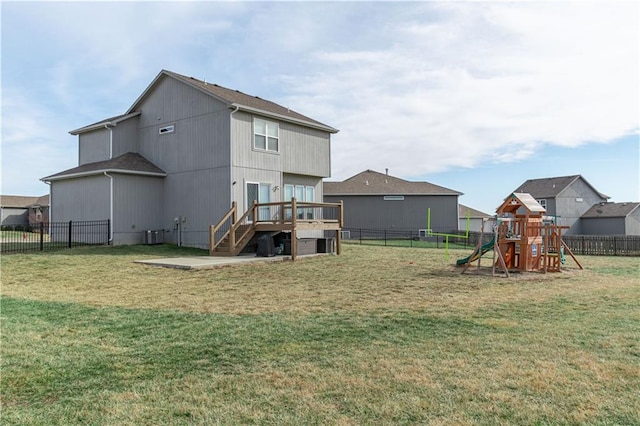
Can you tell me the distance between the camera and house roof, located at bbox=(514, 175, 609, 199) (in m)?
41.6

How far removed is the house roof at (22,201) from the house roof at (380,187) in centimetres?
3300

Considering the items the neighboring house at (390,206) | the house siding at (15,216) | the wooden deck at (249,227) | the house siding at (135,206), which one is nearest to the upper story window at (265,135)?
the wooden deck at (249,227)

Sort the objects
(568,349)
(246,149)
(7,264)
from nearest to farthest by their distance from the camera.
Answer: (568,349) → (7,264) → (246,149)

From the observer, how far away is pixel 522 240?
1322 centimetres

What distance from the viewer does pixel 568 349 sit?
16.6ft

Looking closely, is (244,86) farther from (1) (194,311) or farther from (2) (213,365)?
(2) (213,365)

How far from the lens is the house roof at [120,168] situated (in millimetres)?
18672

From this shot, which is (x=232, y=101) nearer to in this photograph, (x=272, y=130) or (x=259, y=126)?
(x=259, y=126)

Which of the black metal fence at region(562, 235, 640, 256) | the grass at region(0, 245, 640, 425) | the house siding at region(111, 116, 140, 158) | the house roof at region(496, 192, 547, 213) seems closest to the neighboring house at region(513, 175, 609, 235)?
the black metal fence at region(562, 235, 640, 256)

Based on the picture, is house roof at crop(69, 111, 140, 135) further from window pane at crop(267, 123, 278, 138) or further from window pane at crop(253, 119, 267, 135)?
window pane at crop(267, 123, 278, 138)

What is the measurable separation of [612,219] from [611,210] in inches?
49.5

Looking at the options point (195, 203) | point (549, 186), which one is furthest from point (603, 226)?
point (195, 203)

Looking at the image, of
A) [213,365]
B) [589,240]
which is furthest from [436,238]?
[213,365]

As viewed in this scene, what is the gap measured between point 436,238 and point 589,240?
1170 cm
